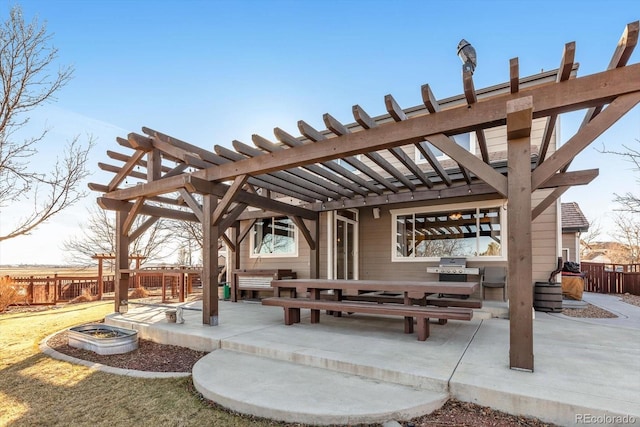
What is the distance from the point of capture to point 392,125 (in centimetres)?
365

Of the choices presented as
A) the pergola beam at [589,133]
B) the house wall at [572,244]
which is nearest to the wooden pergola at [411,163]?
the pergola beam at [589,133]

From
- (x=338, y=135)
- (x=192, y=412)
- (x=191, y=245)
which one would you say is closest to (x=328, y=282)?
(x=338, y=135)

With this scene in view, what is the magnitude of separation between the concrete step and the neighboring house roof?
1301cm

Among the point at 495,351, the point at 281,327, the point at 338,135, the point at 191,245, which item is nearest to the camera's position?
the point at 495,351

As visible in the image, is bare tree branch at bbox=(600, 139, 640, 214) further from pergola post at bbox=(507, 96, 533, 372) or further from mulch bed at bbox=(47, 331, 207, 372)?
mulch bed at bbox=(47, 331, 207, 372)

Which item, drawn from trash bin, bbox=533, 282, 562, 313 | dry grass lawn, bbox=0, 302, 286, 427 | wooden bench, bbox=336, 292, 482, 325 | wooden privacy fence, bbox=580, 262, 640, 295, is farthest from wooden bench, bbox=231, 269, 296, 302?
wooden privacy fence, bbox=580, 262, 640, 295

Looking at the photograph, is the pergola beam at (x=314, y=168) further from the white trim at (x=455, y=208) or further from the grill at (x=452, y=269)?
the grill at (x=452, y=269)

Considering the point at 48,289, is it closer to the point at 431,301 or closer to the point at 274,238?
the point at 274,238

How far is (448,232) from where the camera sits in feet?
24.3

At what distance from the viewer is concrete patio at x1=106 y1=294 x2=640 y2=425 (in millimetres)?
2402

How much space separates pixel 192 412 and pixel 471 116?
363 cm

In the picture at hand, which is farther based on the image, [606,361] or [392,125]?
[392,125]

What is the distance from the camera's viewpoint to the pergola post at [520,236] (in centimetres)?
288

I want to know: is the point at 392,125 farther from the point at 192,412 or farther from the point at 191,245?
the point at 191,245
